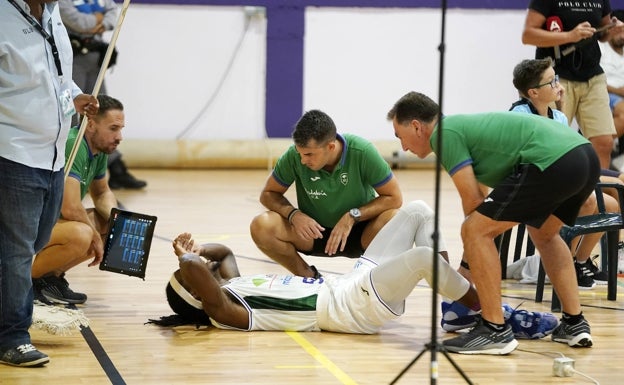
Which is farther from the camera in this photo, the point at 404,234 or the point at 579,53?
the point at 579,53

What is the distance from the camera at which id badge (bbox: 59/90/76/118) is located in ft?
15.4

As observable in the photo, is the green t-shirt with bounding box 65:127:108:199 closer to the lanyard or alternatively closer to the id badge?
the id badge

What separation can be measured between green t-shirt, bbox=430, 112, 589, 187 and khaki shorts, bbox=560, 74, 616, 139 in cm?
277

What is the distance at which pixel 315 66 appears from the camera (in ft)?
44.9

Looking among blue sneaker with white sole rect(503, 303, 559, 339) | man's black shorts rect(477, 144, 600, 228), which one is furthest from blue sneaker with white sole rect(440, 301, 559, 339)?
man's black shorts rect(477, 144, 600, 228)

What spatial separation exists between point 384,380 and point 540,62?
8.86 ft

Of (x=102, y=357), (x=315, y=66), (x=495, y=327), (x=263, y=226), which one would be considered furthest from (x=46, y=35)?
(x=315, y=66)

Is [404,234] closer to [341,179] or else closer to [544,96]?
[341,179]

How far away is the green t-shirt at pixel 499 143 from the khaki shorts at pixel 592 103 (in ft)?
9.08

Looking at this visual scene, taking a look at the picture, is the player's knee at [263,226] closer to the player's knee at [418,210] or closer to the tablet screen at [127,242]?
the tablet screen at [127,242]

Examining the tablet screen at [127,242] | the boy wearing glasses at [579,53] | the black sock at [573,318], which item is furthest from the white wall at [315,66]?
the black sock at [573,318]

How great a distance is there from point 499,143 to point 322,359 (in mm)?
1266

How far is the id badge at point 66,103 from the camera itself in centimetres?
470

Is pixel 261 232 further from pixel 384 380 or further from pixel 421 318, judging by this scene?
pixel 384 380
